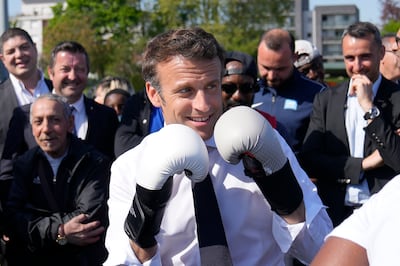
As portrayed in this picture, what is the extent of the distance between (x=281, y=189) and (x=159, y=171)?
417mm

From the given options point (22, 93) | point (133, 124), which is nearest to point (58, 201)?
point (133, 124)

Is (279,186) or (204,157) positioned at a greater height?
(204,157)

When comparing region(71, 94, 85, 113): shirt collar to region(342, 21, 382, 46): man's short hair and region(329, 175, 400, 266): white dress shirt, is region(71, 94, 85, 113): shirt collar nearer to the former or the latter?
region(342, 21, 382, 46): man's short hair

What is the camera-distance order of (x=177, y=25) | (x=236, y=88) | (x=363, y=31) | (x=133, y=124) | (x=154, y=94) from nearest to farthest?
(x=154, y=94) → (x=236, y=88) → (x=363, y=31) → (x=133, y=124) → (x=177, y=25)

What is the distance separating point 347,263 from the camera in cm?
176

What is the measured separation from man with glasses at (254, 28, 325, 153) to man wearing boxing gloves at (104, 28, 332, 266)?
237cm

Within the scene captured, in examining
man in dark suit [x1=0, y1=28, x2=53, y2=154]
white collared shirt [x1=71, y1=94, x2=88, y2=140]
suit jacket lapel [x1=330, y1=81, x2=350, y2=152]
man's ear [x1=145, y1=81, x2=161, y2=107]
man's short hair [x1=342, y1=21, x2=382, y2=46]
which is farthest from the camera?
man in dark suit [x1=0, y1=28, x2=53, y2=154]

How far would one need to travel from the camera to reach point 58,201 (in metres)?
4.64

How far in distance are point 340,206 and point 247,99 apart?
91cm

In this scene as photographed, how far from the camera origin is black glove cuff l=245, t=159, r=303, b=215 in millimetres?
2438

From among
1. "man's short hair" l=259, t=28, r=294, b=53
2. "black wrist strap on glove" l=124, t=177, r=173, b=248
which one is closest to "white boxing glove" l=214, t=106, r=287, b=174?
"black wrist strap on glove" l=124, t=177, r=173, b=248

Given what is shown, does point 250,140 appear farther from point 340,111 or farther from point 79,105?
point 79,105

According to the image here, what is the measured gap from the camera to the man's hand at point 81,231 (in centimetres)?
452

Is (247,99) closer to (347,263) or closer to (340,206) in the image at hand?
(340,206)
